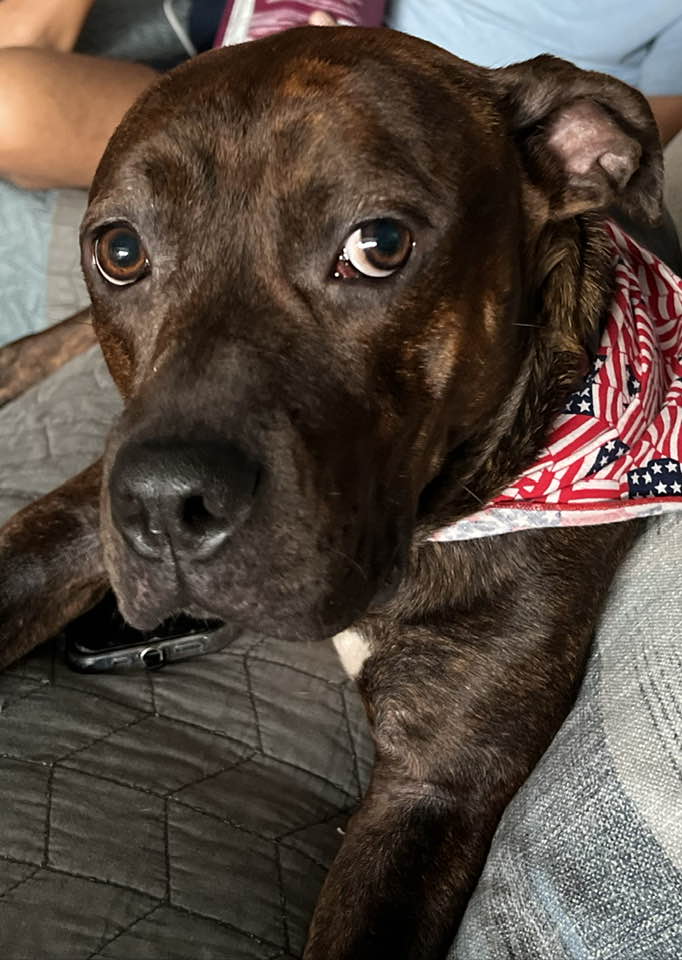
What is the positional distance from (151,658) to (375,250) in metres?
1.08

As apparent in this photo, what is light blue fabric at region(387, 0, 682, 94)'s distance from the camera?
3180mm

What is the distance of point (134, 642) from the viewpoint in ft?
6.87

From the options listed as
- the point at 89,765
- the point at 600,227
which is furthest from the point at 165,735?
the point at 600,227

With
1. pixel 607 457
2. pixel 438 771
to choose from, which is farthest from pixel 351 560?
pixel 607 457

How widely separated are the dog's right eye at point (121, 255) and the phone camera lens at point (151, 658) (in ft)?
2.74

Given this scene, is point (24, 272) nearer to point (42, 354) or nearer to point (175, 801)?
point (42, 354)

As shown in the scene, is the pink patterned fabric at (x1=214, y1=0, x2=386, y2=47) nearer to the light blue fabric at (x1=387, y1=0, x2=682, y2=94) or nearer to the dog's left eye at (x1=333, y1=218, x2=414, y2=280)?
the light blue fabric at (x1=387, y1=0, x2=682, y2=94)

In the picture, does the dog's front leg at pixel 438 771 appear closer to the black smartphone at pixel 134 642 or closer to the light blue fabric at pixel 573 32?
the black smartphone at pixel 134 642

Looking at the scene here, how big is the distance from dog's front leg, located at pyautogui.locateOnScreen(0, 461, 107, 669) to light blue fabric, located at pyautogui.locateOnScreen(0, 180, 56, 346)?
1206mm

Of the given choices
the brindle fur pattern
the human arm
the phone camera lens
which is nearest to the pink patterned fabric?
the human arm

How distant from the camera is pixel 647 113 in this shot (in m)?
1.74

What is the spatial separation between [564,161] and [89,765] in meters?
1.49

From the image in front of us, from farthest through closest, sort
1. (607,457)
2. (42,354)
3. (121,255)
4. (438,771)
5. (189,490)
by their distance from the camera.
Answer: (42,354), (607,457), (438,771), (121,255), (189,490)

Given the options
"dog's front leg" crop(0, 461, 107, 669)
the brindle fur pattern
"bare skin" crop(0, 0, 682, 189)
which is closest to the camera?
"dog's front leg" crop(0, 461, 107, 669)
